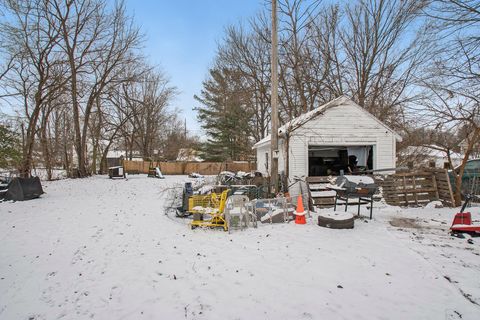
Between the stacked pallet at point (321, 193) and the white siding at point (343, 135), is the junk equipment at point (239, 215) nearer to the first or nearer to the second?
the stacked pallet at point (321, 193)

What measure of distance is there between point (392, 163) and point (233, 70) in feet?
48.5

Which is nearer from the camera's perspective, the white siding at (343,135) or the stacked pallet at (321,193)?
the stacked pallet at (321,193)

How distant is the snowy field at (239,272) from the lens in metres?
2.88

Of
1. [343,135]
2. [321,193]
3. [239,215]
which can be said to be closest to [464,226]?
[321,193]

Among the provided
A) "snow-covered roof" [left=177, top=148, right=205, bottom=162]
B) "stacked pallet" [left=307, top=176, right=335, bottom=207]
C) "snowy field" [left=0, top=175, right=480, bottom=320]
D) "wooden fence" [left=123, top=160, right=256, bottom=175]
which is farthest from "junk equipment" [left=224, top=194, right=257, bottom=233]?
"snow-covered roof" [left=177, top=148, right=205, bottom=162]

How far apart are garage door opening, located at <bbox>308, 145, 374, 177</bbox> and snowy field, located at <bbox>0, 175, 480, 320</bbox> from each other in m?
8.35

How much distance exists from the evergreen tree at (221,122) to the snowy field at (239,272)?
894 inches

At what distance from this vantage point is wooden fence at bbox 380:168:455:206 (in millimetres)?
8375

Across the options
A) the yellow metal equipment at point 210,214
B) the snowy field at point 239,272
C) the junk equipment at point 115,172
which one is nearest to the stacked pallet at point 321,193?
the snowy field at point 239,272

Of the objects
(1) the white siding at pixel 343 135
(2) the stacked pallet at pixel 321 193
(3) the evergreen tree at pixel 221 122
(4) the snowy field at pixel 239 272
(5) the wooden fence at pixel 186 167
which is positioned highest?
(3) the evergreen tree at pixel 221 122

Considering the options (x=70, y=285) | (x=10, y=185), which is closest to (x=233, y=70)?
(x=10, y=185)

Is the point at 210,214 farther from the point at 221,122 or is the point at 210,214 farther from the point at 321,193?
the point at 221,122

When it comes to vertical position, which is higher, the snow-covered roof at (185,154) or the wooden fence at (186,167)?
the snow-covered roof at (185,154)

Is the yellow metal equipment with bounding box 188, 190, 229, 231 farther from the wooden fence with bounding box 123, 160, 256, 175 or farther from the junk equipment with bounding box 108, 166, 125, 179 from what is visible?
the wooden fence with bounding box 123, 160, 256, 175
